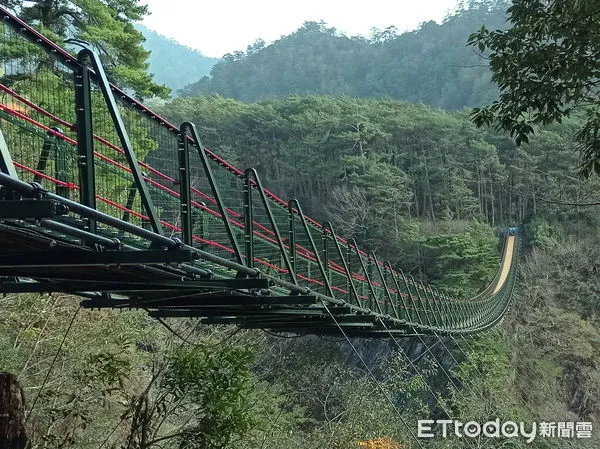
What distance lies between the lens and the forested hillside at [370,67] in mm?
30922

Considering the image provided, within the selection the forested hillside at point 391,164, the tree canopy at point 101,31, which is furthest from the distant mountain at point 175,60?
the tree canopy at point 101,31

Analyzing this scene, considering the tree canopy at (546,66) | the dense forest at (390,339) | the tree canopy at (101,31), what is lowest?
the dense forest at (390,339)

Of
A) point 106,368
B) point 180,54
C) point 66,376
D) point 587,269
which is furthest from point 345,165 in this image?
point 180,54

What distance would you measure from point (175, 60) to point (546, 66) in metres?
58.9

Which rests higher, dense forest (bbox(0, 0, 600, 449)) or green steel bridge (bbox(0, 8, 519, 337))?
green steel bridge (bbox(0, 8, 519, 337))

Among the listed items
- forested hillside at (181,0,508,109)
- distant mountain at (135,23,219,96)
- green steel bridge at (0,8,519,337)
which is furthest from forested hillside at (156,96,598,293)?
distant mountain at (135,23,219,96)

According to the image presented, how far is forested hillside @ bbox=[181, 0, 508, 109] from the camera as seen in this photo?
1217 inches

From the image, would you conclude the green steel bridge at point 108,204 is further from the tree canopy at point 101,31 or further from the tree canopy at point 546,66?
the tree canopy at point 101,31

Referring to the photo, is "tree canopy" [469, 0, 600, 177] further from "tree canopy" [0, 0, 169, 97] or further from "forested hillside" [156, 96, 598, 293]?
"forested hillside" [156, 96, 598, 293]

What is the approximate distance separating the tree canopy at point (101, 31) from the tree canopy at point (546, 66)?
618 cm

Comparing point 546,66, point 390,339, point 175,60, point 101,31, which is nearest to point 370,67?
point 101,31

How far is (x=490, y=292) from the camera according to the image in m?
14.0

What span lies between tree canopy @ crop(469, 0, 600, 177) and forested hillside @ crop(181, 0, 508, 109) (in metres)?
26.8

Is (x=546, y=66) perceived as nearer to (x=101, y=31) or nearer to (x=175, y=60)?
(x=101, y=31)
